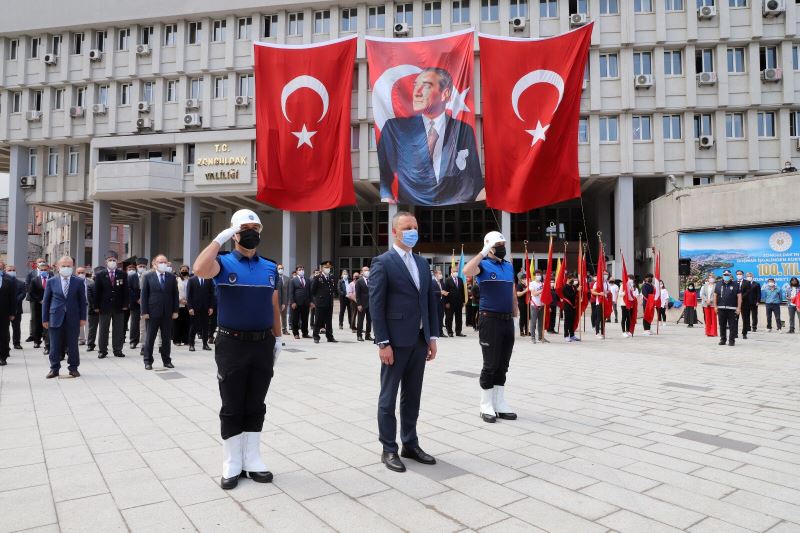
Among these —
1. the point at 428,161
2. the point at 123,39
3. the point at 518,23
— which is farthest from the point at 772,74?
the point at 123,39

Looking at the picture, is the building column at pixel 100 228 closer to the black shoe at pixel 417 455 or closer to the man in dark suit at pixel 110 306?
the man in dark suit at pixel 110 306

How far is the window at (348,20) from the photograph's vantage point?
30359mm

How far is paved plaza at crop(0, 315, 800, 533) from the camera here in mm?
3270

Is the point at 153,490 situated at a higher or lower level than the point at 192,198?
lower

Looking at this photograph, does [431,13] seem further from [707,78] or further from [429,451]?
[429,451]

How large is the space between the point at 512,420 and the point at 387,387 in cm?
210

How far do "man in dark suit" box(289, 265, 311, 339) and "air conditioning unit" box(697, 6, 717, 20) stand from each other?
2573 centimetres

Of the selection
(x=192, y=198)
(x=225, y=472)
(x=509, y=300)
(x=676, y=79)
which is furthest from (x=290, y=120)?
(x=676, y=79)

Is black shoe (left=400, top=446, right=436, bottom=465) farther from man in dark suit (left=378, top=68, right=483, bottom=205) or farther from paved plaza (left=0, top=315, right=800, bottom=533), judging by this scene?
man in dark suit (left=378, top=68, right=483, bottom=205)

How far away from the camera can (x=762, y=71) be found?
2692 centimetres

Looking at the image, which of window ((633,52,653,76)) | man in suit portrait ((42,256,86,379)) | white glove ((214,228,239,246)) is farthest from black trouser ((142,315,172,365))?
window ((633,52,653,76))

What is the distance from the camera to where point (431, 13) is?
2991cm

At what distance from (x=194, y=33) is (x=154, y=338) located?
29.0m

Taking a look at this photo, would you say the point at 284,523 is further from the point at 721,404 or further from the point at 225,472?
the point at 721,404
